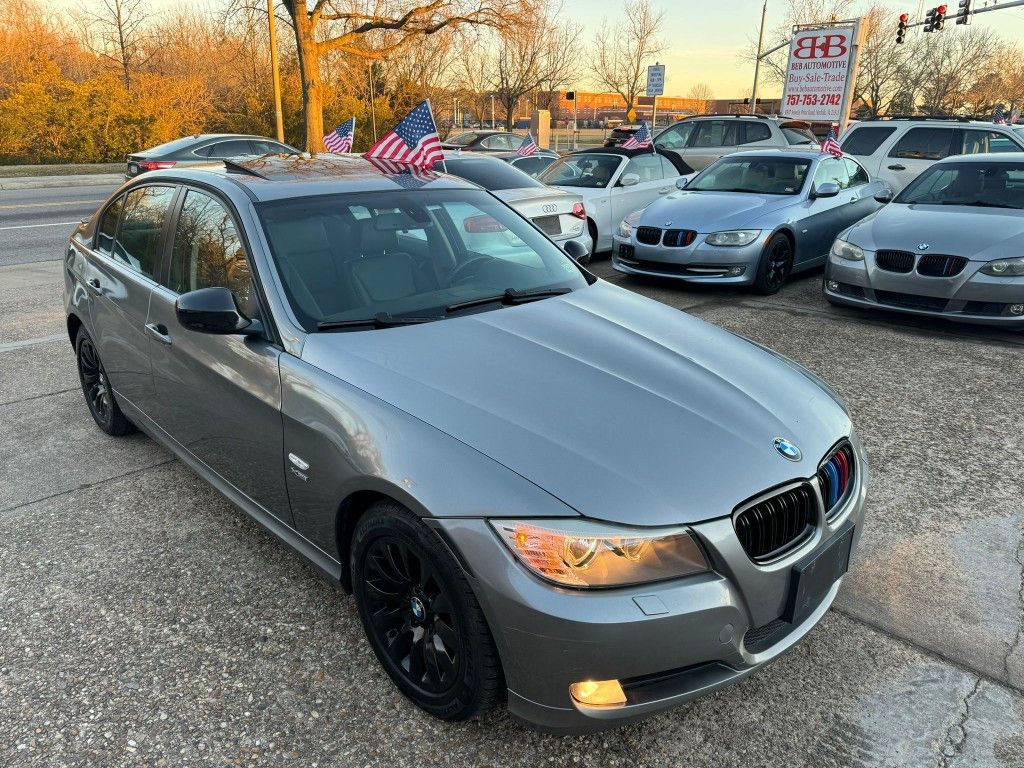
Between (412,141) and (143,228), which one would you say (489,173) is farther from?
(143,228)

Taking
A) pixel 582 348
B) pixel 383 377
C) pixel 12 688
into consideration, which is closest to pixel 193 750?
pixel 12 688

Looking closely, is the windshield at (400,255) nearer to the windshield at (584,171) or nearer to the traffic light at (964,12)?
the windshield at (584,171)

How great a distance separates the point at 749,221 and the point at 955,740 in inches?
249

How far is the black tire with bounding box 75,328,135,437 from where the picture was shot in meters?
4.27

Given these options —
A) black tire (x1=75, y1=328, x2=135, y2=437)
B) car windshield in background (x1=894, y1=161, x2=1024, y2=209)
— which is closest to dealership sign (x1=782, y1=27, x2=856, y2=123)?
car windshield in background (x1=894, y1=161, x2=1024, y2=209)

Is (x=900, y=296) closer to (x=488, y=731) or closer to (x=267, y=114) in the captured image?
(x=488, y=731)

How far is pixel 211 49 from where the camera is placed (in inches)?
1391

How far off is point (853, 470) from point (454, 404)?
1.40 m

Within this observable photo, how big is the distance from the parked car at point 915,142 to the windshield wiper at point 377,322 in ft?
35.2

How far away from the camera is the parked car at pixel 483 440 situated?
1.98m

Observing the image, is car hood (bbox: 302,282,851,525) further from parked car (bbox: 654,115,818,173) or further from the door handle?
parked car (bbox: 654,115,818,173)

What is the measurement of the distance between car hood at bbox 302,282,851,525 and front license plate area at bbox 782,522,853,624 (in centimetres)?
26

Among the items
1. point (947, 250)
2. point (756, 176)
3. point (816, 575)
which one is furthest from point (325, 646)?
point (756, 176)

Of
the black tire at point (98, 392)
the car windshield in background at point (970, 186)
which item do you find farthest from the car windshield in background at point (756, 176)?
the black tire at point (98, 392)
